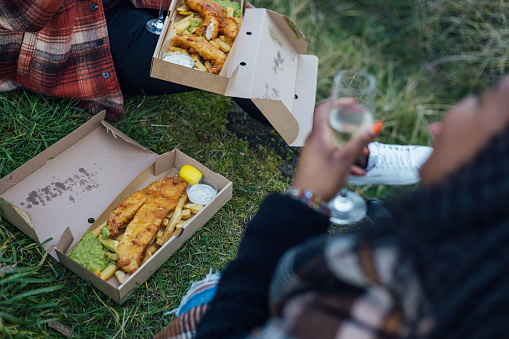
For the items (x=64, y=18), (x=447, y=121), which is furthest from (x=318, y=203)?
(x=64, y=18)

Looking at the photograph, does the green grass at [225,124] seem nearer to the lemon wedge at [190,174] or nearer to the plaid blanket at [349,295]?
the lemon wedge at [190,174]

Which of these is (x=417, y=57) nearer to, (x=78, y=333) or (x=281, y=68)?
(x=281, y=68)

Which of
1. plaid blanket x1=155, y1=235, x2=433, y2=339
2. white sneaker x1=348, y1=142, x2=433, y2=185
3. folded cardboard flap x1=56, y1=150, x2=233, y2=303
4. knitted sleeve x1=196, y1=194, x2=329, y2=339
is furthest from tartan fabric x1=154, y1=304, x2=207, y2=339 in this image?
white sneaker x1=348, y1=142, x2=433, y2=185

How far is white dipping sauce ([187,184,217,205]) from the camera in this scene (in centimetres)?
266

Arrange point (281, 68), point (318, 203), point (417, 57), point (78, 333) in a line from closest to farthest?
1. point (318, 203)
2. point (78, 333)
3. point (281, 68)
4. point (417, 57)

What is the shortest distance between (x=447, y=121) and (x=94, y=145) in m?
2.28

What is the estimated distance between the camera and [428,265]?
0.84m

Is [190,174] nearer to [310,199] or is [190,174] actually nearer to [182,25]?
[182,25]

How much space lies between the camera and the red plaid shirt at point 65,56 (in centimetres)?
251

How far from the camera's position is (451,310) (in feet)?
2.65

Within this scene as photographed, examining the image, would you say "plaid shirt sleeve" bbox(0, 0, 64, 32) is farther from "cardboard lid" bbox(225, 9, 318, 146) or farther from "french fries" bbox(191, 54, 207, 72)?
"cardboard lid" bbox(225, 9, 318, 146)

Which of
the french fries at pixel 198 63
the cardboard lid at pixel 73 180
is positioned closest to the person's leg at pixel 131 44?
the french fries at pixel 198 63

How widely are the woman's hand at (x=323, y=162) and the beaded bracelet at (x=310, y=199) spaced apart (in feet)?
0.04

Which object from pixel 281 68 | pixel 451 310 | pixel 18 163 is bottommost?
pixel 18 163
